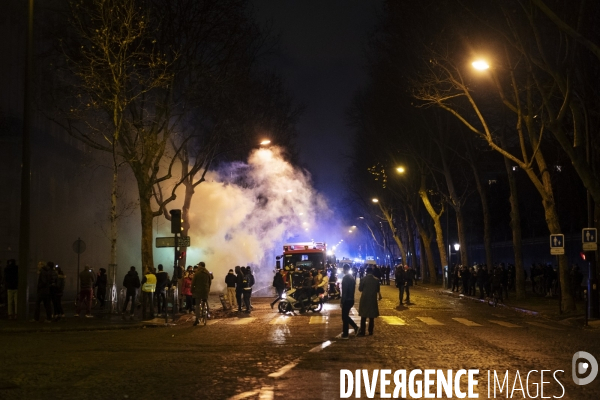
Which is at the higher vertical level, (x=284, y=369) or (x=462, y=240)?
(x=462, y=240)

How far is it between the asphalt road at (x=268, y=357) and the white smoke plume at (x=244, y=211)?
28.1 metres

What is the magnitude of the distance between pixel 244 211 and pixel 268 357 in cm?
4099

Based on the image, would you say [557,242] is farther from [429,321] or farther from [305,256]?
[305,256]

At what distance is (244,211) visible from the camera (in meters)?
54.1

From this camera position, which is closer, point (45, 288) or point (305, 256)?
point (45, 288)

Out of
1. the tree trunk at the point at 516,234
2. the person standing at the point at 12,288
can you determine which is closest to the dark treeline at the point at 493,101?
the tree trunk at the point at 516,234

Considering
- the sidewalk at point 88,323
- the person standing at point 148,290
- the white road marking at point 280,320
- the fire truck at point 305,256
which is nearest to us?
the sidewalk at point 88,323

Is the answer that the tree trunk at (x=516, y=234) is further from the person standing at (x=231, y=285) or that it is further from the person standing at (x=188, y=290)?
the person standing at (x=188, y=290)

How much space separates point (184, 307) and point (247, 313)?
3.28 meters

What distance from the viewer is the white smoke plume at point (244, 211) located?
50.3 m

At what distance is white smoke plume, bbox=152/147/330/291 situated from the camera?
5031cm

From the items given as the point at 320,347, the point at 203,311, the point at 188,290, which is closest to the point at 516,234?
the point at 188,290

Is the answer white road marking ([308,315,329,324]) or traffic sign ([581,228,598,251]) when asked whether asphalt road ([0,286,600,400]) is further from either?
traffic sign ([581,228,598,251])

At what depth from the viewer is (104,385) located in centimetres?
1032
